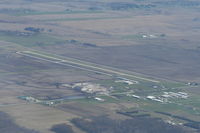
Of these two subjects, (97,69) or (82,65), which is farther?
(82,65)

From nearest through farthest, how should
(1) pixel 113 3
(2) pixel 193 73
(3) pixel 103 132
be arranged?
(3) pixel 103 132 < (2) pixel 193 73 < (1) pixel 113 3

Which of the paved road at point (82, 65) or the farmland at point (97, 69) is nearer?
the farmland at point (97, 69)

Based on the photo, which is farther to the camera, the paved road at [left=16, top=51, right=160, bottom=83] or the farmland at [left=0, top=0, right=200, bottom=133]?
the paved road at [left=16, top=51, right=160, bottom=83]

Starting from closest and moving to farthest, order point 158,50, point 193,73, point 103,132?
1. point 103,132
2. point 193,73
3. point 158,50

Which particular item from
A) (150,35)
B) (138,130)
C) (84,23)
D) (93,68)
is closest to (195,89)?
(93,68)

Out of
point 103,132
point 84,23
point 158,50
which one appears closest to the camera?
point 103,132

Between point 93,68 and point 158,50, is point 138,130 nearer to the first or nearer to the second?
point 93,68

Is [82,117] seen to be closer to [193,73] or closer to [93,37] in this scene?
[193,73]

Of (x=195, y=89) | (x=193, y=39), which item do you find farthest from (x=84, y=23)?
(x=195, y=89)

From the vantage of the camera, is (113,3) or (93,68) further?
(113,3)
